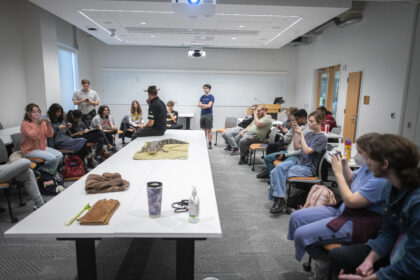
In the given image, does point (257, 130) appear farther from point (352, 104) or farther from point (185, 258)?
point (185, 258)

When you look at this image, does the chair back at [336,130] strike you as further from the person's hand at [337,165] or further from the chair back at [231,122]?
the chair back at [231,122]

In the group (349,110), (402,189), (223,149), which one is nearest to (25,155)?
(402,189)

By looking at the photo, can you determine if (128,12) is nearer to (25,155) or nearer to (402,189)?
(25,155)

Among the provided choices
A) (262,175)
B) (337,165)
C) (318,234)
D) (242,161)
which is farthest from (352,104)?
(318,234)

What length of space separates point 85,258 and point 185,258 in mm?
576

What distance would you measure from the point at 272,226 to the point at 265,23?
4.25 metres

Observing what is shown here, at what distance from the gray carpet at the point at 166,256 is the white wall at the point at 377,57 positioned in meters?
3.38

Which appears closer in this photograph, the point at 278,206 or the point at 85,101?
the point at 278,206

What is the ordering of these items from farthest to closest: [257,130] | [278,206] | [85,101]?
[85,101]
[257,130]
[278,206]

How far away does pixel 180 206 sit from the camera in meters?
1.69

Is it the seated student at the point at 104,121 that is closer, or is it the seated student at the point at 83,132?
the seated student at the point at 83,132

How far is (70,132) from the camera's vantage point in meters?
4.71

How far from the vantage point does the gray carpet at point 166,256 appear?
214 centimetres

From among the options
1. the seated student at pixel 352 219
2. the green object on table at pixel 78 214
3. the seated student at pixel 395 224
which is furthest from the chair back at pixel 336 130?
the green object on table at pixel 78 214
